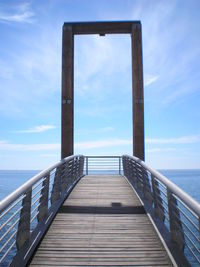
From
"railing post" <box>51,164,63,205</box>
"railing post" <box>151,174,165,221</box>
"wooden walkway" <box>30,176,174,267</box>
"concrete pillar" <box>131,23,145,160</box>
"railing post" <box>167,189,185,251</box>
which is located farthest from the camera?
"concrete pillar" <box>131,23,145,160</box>

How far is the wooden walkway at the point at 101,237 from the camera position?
3729 mm

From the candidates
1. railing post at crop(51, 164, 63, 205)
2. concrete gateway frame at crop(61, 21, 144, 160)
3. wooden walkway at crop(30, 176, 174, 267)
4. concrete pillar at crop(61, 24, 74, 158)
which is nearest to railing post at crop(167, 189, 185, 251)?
wooden walkway at crop(30, 176, 174, 267)

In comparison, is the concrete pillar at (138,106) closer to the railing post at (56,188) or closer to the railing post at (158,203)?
the railing post at (56,188)

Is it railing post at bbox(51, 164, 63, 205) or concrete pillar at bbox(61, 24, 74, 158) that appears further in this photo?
concrete pillar at bbox(61, 24, 74, 158)

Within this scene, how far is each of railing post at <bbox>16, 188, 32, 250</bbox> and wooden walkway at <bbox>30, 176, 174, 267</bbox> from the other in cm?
27

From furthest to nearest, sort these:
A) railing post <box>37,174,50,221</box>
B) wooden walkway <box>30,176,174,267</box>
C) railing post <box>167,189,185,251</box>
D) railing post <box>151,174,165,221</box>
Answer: railing post <box>151,174,165,221</box>
railing post <box>37,174,50,221</box>
railing post <box>167,189,185,251</box>
wooden walkway <box>30,176,174,267</box>

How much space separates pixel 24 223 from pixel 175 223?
2210mm

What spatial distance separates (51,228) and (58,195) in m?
2.02

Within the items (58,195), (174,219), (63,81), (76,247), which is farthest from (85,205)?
(63,81)

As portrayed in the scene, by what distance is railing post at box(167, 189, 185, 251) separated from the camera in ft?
12.6

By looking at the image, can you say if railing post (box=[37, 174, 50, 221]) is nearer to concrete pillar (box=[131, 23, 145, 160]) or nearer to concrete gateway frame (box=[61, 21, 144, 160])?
concrete gateway frame (box=[61, 21, 144, 160])

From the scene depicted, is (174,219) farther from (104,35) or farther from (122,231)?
(104,35)

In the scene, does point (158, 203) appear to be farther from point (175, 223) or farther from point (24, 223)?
point (24, 223)

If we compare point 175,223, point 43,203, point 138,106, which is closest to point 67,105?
point 138,106
